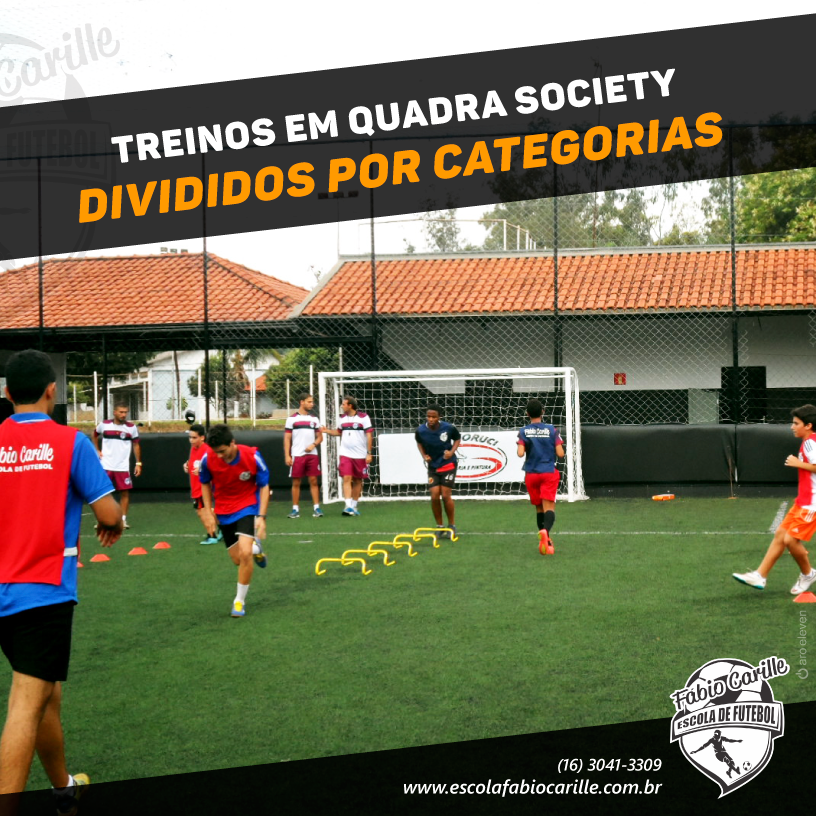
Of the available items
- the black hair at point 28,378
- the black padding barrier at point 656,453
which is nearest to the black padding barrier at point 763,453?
the black padding barrier at point 656,453

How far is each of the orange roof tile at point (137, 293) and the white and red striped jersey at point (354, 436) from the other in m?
8.18

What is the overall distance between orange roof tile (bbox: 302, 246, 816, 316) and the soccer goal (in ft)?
7.90

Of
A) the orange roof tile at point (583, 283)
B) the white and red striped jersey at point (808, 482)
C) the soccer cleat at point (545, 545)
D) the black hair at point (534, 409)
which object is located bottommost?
the soccer cleat at point (545, 545)

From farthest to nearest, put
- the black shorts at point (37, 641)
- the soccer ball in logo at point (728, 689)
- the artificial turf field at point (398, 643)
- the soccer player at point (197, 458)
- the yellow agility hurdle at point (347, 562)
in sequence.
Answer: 1. the soccer player at point (197, 458)
2. the yellow agility hurdle at point (347, 562)
3. the artificial turf field at point (398, 643)
4. the soccer ball in logo at point (728, 689)
5. the black shorts at point (37, 641)

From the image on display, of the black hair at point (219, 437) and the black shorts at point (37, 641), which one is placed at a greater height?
the black hair at point (219, 437)

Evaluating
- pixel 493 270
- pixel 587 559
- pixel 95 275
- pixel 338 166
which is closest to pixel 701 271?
pixel 493 270

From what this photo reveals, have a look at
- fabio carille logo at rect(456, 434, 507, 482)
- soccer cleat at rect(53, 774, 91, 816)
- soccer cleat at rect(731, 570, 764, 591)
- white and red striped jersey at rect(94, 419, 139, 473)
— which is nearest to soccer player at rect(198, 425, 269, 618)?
soccer cleat at rect(731, 570, 764, 591)

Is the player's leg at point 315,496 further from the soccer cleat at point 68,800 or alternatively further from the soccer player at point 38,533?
the soccer player at point 38,533

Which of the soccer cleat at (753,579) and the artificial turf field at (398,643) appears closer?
the artificial turf field at (398,643)

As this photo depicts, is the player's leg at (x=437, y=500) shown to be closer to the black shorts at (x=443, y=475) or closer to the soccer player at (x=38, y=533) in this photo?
the black shorts at (x=443, y=475)

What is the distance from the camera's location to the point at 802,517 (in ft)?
29.0

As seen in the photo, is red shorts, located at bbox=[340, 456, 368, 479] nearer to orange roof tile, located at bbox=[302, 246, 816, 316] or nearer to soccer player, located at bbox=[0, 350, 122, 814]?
orange roof tile, located at bbox=[302, 246, 816, 316]

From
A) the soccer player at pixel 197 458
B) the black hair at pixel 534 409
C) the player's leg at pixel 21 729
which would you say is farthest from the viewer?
the soccer player at pixel 197 458

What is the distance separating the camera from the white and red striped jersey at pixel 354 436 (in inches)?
695
